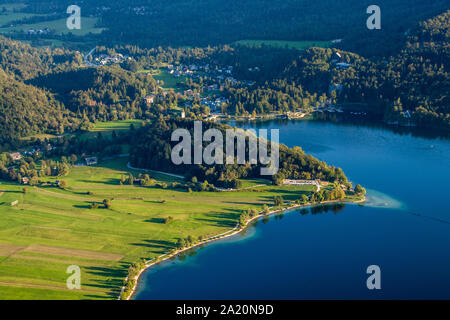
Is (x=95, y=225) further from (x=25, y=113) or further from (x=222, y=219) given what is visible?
(x=25, y=113)

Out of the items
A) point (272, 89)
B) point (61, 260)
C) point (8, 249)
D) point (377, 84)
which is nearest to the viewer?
point (61, 260)

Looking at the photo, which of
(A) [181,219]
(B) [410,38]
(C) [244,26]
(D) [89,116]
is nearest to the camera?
(A) [181,219]

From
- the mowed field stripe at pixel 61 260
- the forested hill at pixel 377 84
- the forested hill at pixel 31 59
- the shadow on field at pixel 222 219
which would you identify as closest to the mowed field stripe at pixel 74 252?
the mowed field stripe at pixel 61 260

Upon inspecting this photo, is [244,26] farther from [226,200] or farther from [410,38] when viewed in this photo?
[226,200]

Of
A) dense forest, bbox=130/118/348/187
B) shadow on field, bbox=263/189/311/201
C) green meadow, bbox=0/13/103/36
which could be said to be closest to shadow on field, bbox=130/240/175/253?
shadow on field, bbox=263/189/311/201

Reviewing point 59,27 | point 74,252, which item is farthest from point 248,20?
point 74,252

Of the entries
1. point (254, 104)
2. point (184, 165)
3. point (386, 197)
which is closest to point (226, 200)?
point (184, 165)
